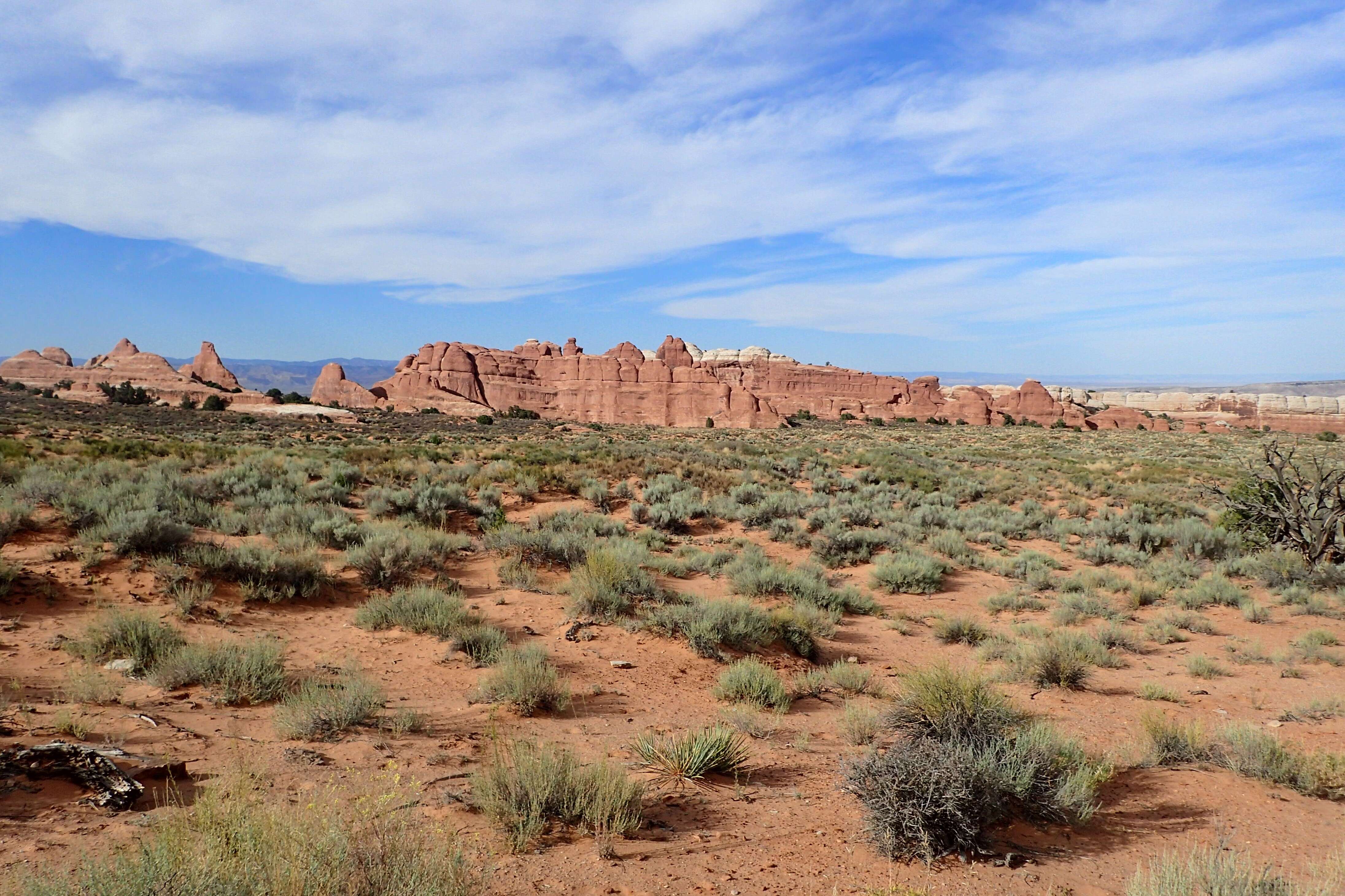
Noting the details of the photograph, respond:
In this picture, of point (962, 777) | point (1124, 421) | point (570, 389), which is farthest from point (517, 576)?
point (1124, 421)

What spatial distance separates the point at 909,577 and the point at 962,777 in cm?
705

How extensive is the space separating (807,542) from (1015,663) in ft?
17.8

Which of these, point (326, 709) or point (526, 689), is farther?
point (526, 689)

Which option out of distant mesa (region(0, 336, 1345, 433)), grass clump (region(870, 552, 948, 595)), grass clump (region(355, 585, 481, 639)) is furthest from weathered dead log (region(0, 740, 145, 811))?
distant mesa (region(0, 336, 1345, 433))

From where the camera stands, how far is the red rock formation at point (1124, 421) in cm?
6925

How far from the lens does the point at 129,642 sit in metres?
5.39

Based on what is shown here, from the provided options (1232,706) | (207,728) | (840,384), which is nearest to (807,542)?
(1232,706)

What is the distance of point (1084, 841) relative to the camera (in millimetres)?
3564

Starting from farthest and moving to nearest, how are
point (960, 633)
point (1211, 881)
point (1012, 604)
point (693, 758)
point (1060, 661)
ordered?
point (1012, 604) < point (960, 633) < point (1060, 661) < point (693, 758) < point (1211, 881)

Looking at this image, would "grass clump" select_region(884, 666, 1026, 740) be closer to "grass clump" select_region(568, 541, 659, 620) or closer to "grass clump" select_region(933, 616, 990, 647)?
"grass clump" select_region(933, 616, 990, 647)

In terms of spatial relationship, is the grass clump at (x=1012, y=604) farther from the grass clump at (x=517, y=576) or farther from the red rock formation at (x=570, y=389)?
the red rock formation at (x=570, y=389)

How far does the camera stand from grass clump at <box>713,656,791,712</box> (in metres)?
5.61

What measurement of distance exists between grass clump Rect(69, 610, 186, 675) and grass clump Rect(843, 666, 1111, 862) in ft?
17.6

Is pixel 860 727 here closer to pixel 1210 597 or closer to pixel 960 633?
pixel 960 633
